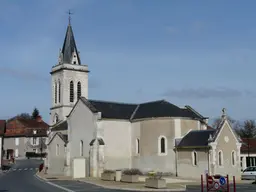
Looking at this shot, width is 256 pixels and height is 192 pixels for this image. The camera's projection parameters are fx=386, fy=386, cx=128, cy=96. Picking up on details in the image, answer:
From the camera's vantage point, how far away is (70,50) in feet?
208

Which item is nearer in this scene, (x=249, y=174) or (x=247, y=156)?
(x=249, y=174)

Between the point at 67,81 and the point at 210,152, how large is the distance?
29822 mm

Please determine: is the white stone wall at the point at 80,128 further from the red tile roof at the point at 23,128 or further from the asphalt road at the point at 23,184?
the red tile roof at the point at 23,128

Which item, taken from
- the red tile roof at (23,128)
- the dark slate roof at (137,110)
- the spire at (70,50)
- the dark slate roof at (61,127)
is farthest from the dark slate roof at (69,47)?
the red tile roof at (23,128)

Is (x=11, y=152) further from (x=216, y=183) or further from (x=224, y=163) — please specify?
(x=216, y=183)

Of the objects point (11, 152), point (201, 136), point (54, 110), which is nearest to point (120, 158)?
point (201, 136)

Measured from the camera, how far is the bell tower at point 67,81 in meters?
60.0

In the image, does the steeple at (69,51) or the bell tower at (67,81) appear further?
the steeple at (69,51)

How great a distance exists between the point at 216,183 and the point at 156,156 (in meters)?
23.7

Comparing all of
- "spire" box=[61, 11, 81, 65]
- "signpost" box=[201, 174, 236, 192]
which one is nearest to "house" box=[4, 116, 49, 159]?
"spire" box=[61, 11, 81, 65]

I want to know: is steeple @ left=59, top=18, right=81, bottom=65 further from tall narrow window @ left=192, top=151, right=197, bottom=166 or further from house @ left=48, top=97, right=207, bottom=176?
tall narrow window @ left=192, top=151, right=197, bottom=166

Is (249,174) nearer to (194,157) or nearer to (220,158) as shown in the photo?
(220,158)

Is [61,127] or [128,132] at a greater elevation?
[61,127]

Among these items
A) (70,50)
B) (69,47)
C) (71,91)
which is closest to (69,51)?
(70,50)
